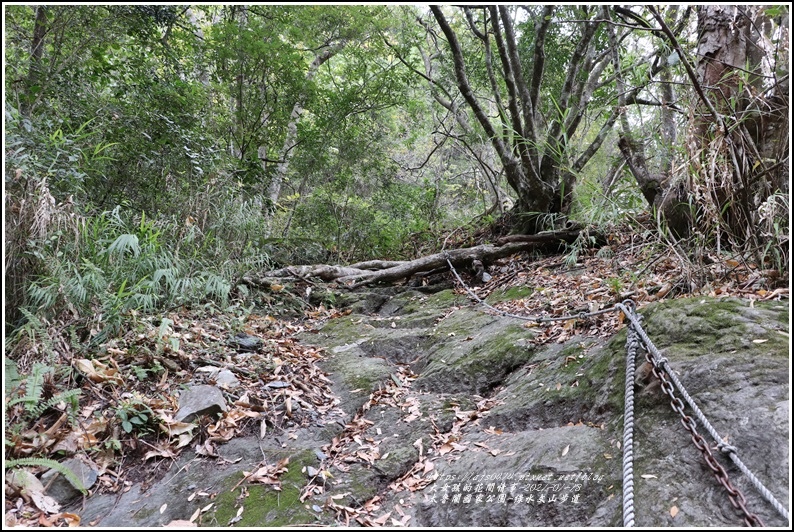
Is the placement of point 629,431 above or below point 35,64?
below

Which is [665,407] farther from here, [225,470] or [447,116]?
[447,116]

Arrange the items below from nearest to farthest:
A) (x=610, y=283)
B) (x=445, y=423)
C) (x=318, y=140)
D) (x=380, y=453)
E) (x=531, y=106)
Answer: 1. (x=380, y=453)
2. (x=445, y=423)
3. (x=610, y=283)
4. (x=531, y=106)
5. (x=318, y=140)

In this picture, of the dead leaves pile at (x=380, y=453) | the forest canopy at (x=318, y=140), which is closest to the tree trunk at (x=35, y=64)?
the forest canopy at (x=318, y=140)

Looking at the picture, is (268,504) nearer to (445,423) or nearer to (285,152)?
(445,423)

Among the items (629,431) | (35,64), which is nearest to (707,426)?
(629,431)

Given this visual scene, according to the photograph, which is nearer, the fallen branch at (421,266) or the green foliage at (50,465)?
the green foliage at (50,465)

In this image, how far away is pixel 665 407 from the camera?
1966 mm

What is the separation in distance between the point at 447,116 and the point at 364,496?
9.63 m

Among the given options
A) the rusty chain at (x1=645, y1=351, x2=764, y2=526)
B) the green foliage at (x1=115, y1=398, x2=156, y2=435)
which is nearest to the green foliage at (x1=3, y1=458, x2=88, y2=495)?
the green foliage at (x1=115, y1=398, x2=156, y2=435)

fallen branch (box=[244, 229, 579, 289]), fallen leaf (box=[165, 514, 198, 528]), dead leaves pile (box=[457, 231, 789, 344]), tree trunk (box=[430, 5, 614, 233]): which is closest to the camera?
fallen leaf (box=[165, 514, 198, 528])

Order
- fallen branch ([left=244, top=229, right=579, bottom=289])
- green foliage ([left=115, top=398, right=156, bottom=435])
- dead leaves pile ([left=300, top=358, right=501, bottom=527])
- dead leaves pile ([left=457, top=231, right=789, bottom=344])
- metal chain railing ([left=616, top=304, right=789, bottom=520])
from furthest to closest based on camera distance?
1. fallen branch ([left=244, top=229, right=579, bottom=289])
2. dead leaves pile ([left=457, top=231, right=789, bottom=344])
3. green foliage ([left=115, top=398, right=156, bottom=435])
4. dead leaves pile ([left=300, top=358, right=501, bottom=527])
5. metal chain railing ([left=616, top=304, right=789, bottom=520])

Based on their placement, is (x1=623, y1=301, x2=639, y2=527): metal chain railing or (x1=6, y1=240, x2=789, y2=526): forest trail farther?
(x1=6, y1=240, x2=789, y2=526): forest trail

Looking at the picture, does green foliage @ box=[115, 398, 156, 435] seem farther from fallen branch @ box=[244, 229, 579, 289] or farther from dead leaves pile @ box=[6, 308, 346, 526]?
fallen branch @ box=[244, 229, 579, 289]

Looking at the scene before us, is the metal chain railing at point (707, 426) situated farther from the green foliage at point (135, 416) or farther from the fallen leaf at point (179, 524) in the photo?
the green foliage at point (135, 416)
